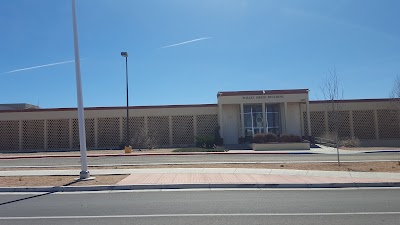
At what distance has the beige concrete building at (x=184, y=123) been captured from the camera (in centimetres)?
4028

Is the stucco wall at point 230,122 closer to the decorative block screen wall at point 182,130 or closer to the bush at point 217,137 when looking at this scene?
the bush at point 217,137

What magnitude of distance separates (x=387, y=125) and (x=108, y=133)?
29.8 metres

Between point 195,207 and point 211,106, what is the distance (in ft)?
104

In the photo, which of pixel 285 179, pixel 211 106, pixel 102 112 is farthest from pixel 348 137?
pixel 285 179

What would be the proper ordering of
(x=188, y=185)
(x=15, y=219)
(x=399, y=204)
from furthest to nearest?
1. (x=188, y=185)
2. (x=399, y=204)
3. (x=15, y=219)

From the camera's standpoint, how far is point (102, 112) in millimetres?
40375

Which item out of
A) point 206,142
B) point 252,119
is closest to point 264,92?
point 252,119

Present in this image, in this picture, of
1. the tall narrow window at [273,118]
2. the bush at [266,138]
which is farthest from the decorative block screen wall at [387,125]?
the bush at [266,138]

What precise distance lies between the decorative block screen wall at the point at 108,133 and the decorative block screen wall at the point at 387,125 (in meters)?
28.0

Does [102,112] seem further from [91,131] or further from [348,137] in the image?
[348,137]

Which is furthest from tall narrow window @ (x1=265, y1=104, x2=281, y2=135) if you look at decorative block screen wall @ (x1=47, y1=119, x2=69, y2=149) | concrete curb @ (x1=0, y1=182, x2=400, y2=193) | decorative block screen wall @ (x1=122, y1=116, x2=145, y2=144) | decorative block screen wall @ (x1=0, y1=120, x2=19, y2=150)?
concrete curb @ (x1=0, y1=182, x2=400, y2=193)


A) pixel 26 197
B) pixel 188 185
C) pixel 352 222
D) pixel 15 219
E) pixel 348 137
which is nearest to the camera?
pixel 352 222

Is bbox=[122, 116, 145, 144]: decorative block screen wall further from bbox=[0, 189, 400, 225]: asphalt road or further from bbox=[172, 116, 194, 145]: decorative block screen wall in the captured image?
bbox=[0, 189, 400, 225]: asphalt road

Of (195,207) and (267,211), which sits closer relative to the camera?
(267,211)
